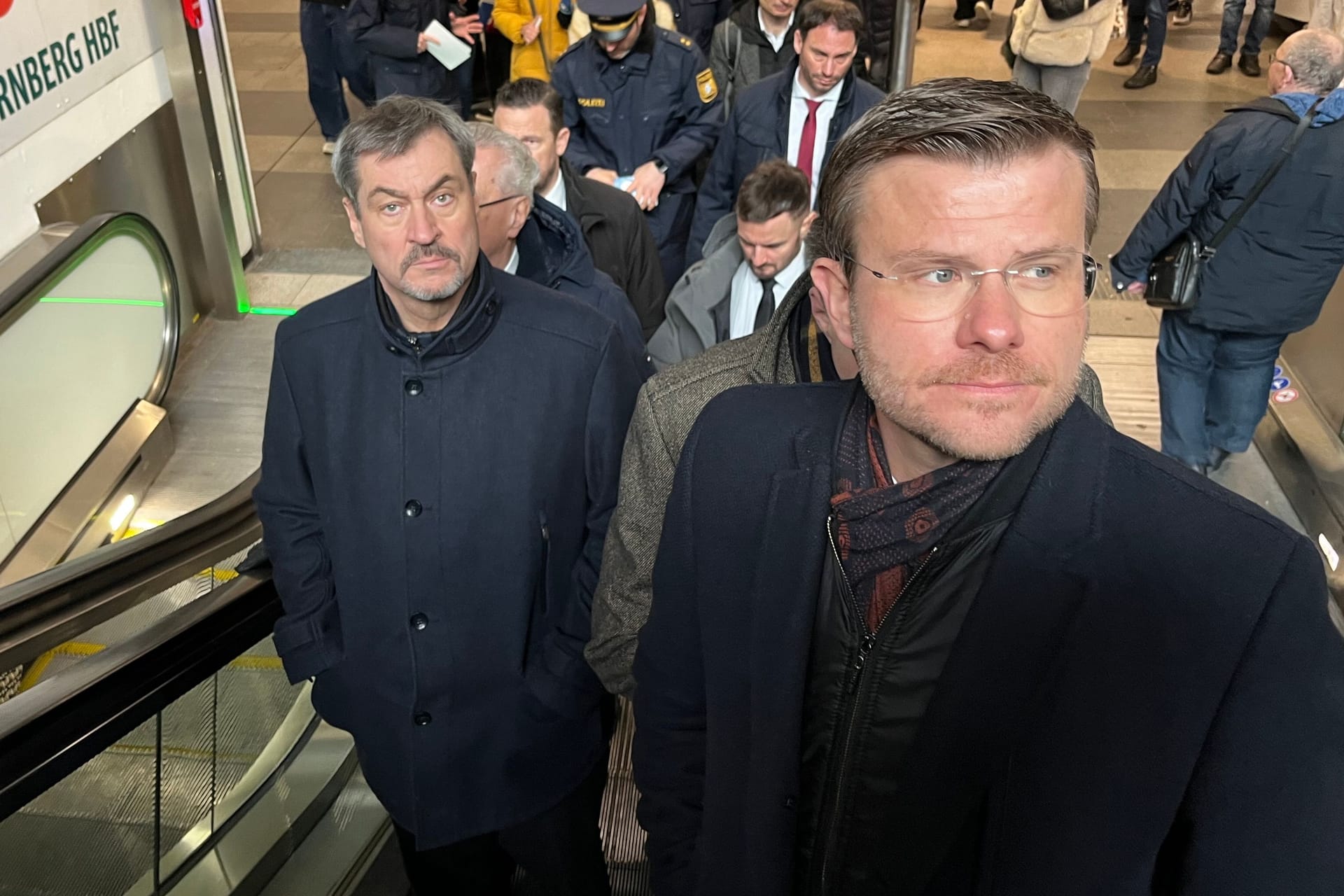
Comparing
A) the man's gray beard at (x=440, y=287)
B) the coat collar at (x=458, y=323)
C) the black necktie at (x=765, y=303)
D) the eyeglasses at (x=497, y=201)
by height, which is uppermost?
the man's gray beard at (x=440, y=287)

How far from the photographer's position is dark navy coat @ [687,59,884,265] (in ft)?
15.4

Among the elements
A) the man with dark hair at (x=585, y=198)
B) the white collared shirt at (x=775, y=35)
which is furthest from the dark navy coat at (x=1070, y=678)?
the white collared shirt at (x=775, y=35)

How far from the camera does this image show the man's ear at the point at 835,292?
143 cm

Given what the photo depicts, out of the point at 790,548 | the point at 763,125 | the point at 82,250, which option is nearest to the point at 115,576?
the point at 790,548

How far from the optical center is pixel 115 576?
100 inches

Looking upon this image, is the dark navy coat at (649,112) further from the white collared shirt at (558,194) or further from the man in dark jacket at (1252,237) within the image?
the man in dark jacket at (1252,237)

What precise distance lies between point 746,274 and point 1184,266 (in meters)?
2.15

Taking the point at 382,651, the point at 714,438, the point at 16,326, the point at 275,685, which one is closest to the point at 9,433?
the point at 16,326

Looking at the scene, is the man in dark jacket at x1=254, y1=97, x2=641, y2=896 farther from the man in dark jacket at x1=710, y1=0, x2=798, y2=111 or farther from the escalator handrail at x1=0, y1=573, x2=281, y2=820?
the man in dark jacket at x1=710, y1=0, x2=798, y2=111

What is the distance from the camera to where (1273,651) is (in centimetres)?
119

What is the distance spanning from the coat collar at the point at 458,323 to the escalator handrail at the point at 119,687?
700 millimetres

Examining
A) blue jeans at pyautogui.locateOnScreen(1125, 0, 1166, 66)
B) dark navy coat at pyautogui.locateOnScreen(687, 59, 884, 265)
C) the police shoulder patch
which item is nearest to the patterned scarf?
dark navy coat at pyautogui.locateOnScreen(687, 59, 884, 265)

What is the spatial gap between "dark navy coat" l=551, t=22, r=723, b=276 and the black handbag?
1.96 meters

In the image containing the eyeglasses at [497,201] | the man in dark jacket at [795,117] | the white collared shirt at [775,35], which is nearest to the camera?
the eyeglasses at [497,201]
